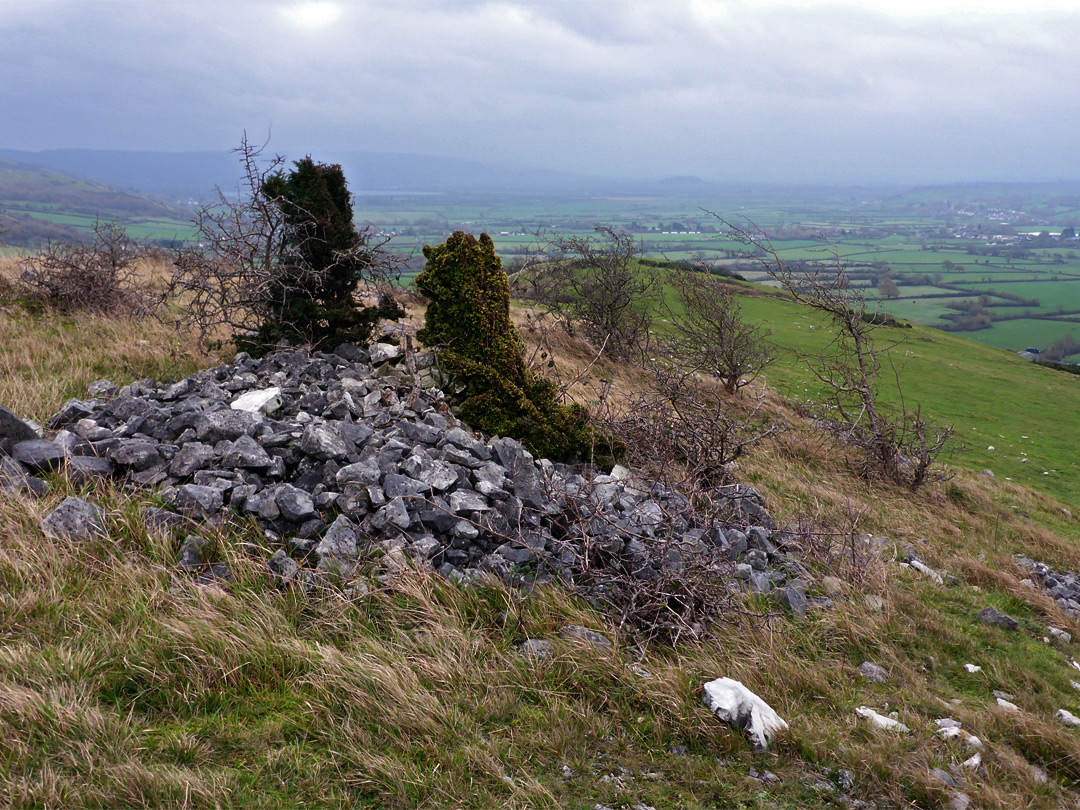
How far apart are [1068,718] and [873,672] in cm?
124

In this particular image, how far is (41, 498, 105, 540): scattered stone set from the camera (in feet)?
14.3

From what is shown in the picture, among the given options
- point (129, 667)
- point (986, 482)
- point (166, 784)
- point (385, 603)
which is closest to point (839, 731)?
point (385, 603)

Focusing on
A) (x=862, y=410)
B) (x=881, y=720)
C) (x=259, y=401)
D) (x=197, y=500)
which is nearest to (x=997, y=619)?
(x=881, y=720)

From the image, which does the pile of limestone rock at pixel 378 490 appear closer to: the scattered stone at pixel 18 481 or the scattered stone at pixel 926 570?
the scattered stone at pixel 18 481

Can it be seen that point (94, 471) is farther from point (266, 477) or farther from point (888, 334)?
point (888, 334)

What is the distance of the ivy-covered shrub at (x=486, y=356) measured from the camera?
6902mm

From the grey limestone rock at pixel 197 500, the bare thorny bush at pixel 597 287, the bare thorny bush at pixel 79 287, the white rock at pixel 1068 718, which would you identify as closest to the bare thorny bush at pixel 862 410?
the bare thorny bush at pixel 597 287

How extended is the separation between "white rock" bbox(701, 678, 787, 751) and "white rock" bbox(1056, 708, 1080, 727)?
2162mm

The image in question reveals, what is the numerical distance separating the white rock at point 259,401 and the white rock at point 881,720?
563cm

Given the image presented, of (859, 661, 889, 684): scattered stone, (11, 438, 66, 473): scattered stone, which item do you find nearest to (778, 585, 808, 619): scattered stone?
(859, 661, 889, 684): scattered stone

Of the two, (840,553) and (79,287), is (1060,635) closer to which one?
(840,553)

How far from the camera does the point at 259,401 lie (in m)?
6.39

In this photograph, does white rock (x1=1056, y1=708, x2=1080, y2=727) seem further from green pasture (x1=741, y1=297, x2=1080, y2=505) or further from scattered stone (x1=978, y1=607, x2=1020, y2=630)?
green pasture (x1=741, y1=297, x2=1080, y2=505)

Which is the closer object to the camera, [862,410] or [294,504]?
[294,504]
